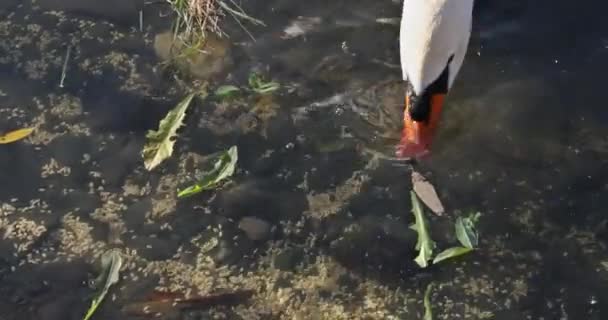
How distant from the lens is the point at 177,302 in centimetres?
410

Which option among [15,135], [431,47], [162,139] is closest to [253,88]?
[162,139]

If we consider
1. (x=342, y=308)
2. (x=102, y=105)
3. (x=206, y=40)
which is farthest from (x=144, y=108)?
(x=342, y=308)

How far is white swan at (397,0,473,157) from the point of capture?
12.5 ft

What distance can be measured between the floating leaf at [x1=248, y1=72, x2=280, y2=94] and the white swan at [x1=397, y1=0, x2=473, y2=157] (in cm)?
80

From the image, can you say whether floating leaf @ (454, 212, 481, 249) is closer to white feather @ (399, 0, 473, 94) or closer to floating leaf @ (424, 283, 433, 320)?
floating leaf @ (424, 283, 433, 320)

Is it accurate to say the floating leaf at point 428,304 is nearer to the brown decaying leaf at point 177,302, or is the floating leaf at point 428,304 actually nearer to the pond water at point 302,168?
the pond water at point 302,168

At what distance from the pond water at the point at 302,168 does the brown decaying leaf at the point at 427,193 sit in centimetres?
4

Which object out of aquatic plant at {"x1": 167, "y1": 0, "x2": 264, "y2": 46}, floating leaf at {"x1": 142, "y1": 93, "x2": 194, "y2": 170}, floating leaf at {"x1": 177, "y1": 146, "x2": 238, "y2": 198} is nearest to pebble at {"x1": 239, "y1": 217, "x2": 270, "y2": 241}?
floating leaf at {"x1": 177, "y1": 146, "x2": 238, "y2": 198}

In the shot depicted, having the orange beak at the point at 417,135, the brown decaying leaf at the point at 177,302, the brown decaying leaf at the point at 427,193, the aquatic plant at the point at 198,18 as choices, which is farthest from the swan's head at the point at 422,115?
the aquatic plant at the point at 198,18

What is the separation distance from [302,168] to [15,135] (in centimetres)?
132

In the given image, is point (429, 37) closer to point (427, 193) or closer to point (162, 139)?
point (427, 193)

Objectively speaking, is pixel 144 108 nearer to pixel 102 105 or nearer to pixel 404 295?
pixel 102 105

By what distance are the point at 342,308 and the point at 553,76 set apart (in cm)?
161

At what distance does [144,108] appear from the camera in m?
4.78
